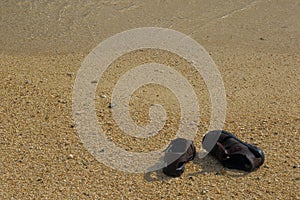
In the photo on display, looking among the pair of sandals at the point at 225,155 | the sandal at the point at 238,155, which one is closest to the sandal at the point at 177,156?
the pair of sandals at the point at 225,155

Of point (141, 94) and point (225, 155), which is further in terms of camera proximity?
point (141, 94)

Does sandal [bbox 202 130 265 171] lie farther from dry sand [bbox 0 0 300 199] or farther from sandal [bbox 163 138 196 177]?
sandal [bbox 163 138 196 177]

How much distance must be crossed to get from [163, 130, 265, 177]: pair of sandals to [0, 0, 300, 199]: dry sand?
0.24 feet

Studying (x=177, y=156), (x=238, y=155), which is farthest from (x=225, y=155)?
(x=177, y=156)

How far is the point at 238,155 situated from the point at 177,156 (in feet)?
1.58

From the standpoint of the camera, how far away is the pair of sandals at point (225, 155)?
11.7ft

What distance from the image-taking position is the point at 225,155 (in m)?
3.63

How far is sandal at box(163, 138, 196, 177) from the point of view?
3.57 metres

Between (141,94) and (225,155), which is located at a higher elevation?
(225,155)

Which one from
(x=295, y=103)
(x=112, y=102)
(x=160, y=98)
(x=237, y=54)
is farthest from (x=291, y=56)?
(x=112, y=102)

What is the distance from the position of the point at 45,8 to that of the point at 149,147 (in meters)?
5.38

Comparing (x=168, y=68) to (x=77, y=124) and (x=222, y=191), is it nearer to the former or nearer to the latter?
(x=77, y=124)

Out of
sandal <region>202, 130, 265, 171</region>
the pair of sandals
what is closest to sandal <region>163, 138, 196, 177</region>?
the pair of sandals

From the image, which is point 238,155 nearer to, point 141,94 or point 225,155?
point 225,155
